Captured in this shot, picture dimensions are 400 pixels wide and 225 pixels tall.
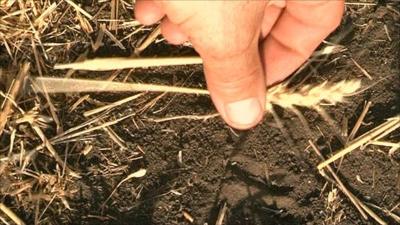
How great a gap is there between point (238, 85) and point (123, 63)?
41cm

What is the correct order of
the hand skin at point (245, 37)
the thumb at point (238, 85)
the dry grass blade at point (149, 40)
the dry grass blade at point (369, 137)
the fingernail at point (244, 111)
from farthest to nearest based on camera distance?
1. the dry grass blade at point (149, 40)
2. the dry grass blade at point (369, 137)
3. the fingernail at point (244, 111)
4. the thumb at point (238, 85)
5. the hand skin at point (245, 37)

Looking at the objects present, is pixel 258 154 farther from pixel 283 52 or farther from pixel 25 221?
pixel 25 221

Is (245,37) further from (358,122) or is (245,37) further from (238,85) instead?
(358,122)

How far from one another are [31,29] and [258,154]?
0.73 meters

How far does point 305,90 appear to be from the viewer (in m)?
2.01

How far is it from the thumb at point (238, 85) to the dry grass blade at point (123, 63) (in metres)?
0.20

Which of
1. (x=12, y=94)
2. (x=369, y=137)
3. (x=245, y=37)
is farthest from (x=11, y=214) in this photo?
(x=369, y=137)

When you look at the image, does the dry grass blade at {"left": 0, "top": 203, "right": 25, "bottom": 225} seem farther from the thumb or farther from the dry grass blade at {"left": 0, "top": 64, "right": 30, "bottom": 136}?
the thumb

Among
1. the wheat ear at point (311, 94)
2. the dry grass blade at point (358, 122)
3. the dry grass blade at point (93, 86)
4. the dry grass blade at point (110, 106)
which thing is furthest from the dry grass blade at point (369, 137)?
the dry grass blade at point (110, 106)

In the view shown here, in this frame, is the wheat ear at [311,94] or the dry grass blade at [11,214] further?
the wheat ear at [311,94]

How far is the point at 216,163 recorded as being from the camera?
6.39 feet

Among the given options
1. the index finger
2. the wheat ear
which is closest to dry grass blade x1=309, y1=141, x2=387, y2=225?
the wheat ear

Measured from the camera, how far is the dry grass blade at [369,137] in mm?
1949

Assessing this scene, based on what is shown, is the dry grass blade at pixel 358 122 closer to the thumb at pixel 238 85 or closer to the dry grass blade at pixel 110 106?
the thumb at pixel 238 85
